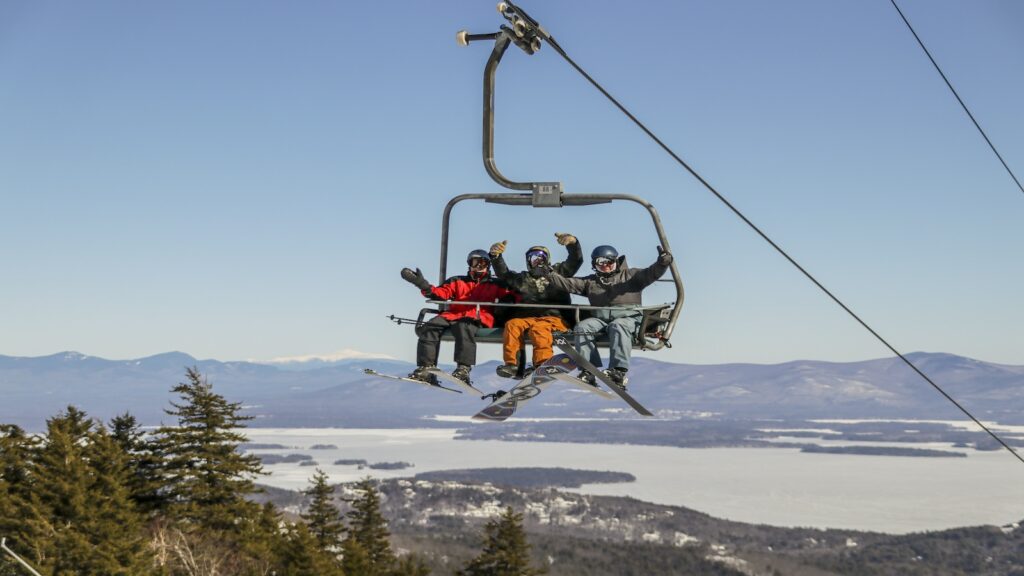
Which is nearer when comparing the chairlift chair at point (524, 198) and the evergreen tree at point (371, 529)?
the chairlift chair at point (524, 198)

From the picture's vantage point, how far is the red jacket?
573 inches

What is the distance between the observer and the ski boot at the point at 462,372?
46.5 ft

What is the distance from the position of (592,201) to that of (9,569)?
39920 millimetres

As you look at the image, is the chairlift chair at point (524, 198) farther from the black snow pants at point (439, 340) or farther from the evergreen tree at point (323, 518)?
the evergreen tree at point (323, 518)

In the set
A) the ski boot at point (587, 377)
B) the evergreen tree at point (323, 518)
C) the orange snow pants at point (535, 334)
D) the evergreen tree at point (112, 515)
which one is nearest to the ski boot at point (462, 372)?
the orange snow pants at point (535, 334)

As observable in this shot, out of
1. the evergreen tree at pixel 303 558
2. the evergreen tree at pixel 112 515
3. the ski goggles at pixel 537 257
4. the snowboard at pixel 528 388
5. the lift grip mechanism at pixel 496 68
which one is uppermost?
the lift grip mechanism at pixel 496 68

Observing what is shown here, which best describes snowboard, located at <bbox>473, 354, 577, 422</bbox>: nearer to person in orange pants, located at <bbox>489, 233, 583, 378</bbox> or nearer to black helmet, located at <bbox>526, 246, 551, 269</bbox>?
person in orange pants, located at <bbox>489, 233, 583, 378</bbox>

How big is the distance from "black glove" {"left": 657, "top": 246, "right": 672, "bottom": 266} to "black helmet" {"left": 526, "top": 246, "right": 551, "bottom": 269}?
169 cm

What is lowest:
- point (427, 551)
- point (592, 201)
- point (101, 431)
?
point (427, 551)

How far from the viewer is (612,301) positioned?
45.6ft

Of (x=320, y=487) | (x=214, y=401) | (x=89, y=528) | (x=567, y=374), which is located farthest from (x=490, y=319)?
(x=320, y=487)

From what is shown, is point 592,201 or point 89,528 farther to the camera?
point 89,528

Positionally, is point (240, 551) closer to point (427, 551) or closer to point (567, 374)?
point (567, 374)

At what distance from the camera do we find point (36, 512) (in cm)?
4081
